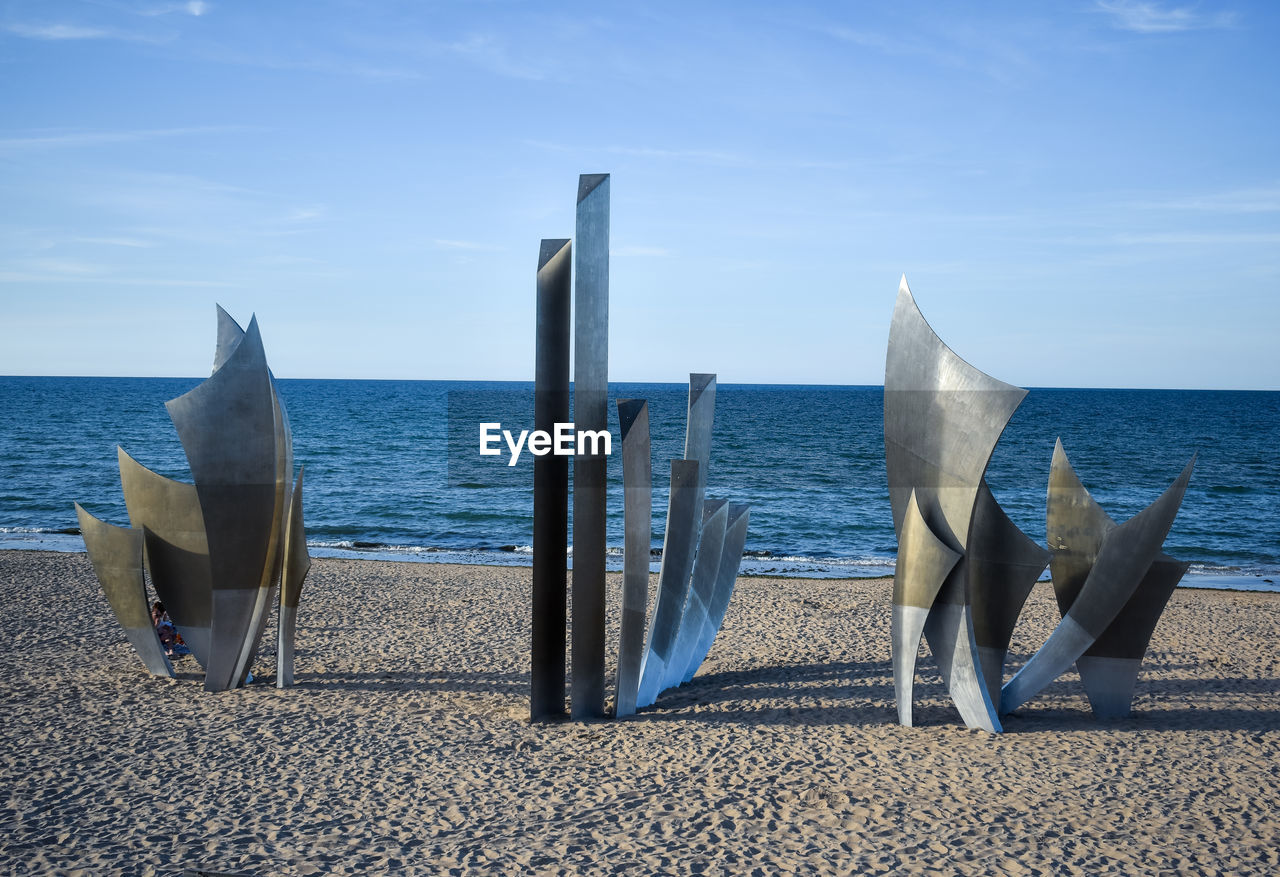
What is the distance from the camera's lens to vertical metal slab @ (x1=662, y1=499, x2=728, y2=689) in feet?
28.3

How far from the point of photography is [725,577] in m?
9.01

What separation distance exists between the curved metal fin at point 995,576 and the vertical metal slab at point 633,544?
2.63 meters

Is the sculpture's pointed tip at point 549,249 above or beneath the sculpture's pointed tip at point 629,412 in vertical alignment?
above

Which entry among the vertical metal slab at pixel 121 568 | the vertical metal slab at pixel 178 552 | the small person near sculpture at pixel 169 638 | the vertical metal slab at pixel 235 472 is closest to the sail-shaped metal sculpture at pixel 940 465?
the vertical metal slab at pixel 235 472

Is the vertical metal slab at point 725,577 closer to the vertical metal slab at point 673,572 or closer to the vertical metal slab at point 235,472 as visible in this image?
the vertical metal slab at point 673,572

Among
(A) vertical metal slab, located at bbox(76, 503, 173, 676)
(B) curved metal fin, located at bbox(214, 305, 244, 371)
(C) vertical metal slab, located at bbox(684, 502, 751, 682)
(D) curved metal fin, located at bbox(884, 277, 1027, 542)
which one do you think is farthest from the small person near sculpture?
(D) curved metal fin, located at bbox(884, 277, 1027, 542)

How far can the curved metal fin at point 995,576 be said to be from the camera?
7523 millimetres

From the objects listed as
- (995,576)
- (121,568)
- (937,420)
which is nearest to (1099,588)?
(995,576)

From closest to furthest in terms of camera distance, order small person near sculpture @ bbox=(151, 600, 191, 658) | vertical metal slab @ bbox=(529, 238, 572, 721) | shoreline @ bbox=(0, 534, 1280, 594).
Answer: vertical metal slab @ bbox=(529, 238, 572, 721), small person near sculpture @ bbox=(151, 600, 191, 658), shoreline @ bbox=(0, 534, 1280, 594)

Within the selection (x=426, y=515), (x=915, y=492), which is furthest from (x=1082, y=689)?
(x=426, y=515)

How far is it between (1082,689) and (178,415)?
340 inches

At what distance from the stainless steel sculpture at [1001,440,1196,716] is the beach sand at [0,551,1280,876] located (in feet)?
1.20

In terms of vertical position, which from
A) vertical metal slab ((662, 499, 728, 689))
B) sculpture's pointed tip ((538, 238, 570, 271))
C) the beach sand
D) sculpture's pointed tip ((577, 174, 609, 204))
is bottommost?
the beach sand

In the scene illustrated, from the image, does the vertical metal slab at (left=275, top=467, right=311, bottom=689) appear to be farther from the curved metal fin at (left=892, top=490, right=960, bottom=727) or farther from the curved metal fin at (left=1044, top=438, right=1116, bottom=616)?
the curved metal fin at (left=1044, top=438, right=1116, bottom=616)
